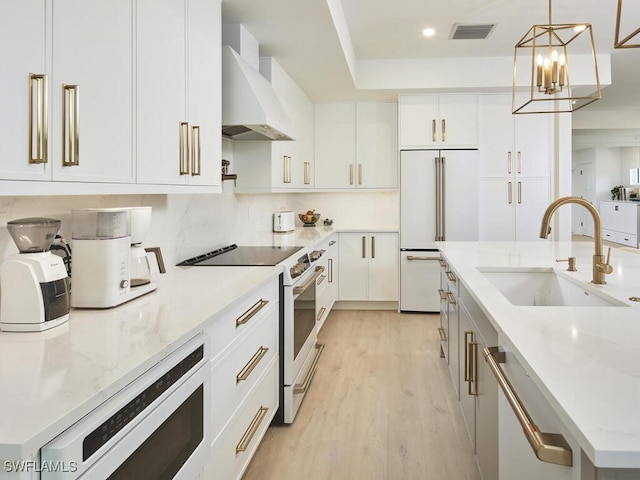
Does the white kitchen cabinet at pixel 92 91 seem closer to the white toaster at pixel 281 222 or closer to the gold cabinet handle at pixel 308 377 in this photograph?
the gold cabinet handle at pixel 308 377

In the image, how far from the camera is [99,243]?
1591 mm

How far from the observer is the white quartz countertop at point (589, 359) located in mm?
765

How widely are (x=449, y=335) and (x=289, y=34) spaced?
2.23 metres

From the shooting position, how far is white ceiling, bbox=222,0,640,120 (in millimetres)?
3076

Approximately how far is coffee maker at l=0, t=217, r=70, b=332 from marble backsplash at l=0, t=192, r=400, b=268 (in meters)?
0.23

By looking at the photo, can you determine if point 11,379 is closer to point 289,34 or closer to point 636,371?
point 636,371

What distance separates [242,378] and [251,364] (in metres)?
0.14

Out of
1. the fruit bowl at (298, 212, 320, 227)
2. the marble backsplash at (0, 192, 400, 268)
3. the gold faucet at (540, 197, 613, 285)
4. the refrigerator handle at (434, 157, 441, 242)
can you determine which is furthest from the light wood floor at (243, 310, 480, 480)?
the fruit bowl at (298, 212, 320, 227)

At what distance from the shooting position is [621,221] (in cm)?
1180

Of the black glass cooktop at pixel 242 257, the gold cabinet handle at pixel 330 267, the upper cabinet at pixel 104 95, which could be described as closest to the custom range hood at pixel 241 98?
the upper cabinet at pixel 104 95

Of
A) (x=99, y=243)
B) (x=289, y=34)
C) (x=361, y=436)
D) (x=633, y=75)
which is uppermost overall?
(x=633, y=75)

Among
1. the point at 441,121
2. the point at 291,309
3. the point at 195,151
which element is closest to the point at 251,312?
the point at 291,309

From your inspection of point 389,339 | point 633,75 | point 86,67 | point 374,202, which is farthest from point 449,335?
point 633,75

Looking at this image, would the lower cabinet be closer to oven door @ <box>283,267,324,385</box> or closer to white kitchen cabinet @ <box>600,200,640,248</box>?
oven door @ <box>283,267,324,385</box>
